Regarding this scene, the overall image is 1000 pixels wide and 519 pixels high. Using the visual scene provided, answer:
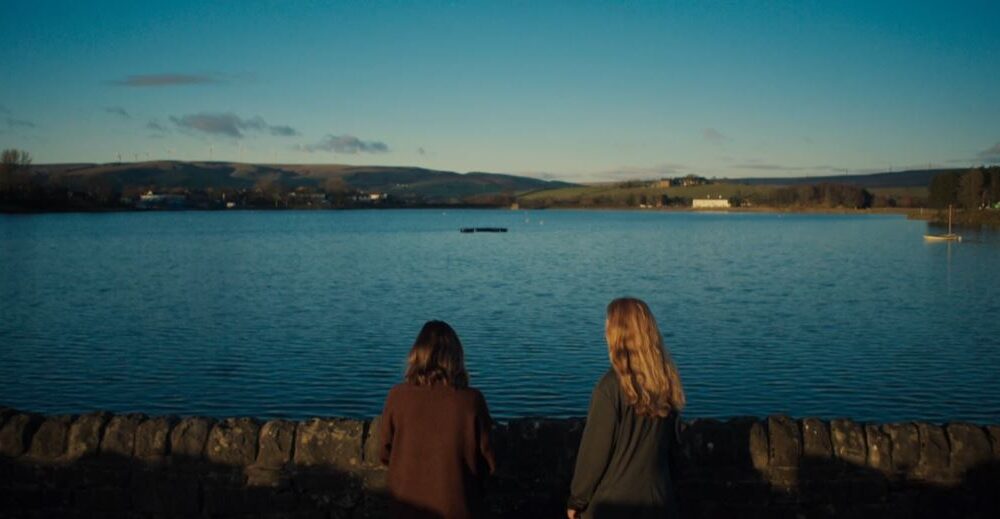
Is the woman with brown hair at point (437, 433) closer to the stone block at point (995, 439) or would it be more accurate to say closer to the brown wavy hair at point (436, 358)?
the brown wavy hair at point (436, 358)

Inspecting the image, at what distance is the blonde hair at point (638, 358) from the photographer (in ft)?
15.2

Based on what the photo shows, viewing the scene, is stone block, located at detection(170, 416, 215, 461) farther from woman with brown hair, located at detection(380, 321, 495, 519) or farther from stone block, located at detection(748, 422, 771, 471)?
stone block, located at detection(748, 422, 771, 471)

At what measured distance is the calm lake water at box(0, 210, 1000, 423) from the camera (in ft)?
62.2

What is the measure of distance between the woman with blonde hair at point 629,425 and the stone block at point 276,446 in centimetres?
242

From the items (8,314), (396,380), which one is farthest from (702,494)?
(8,314)

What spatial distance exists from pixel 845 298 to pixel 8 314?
3202cm

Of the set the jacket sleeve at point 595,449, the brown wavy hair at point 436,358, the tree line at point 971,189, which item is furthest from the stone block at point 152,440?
the tree line at point 971,189

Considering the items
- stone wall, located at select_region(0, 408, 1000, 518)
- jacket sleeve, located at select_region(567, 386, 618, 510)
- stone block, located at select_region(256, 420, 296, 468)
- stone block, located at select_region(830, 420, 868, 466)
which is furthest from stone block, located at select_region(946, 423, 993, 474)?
stone block, located at select_region(256, 420, 296, 468)

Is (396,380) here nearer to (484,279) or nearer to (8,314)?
(8,314)

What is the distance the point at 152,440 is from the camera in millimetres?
6426

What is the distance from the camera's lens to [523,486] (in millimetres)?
6355

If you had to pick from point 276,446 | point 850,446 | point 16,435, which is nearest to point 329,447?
point 276,446

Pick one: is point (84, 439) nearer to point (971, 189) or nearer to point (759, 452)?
point (759, 452)

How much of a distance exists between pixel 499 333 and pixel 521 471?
70.7 feet
